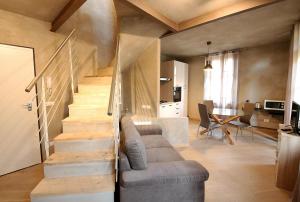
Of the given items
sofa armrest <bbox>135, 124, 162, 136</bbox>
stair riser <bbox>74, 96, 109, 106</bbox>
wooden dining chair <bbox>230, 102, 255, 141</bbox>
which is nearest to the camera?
stair riser <bbox>74, 96, 109, 106</bbox>

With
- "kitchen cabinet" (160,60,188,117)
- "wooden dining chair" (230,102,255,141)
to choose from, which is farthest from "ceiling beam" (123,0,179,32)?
"wooden dining chair" (230,102,255,141)

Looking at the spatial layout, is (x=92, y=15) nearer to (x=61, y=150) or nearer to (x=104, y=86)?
(x=104, y=86)

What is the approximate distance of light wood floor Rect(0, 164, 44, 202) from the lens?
2.13m

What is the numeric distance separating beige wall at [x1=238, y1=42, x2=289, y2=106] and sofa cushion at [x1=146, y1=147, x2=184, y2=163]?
14.3 ft

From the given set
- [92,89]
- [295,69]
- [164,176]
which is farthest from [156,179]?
[295,69]

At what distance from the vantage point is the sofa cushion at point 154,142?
2.67 meters

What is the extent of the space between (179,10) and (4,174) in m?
3.86

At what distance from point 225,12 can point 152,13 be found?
1.17 meters

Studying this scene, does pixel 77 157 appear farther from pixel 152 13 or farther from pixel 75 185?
pixel 152 13

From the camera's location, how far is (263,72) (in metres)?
5.27

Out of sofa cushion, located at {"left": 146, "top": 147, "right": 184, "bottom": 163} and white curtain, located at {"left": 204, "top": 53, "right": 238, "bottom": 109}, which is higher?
white curtain, located at {"left": 204, "top": 53, "right": 238, "bottom": 109}

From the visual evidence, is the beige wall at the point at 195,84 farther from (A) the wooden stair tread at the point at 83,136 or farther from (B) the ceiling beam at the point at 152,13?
(A) the wooden stair tread at the point at 83,136

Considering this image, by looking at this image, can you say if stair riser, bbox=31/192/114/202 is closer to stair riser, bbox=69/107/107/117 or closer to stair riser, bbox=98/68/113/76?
stair riser, bbox=69/107/107/117

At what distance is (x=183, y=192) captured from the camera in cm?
166
